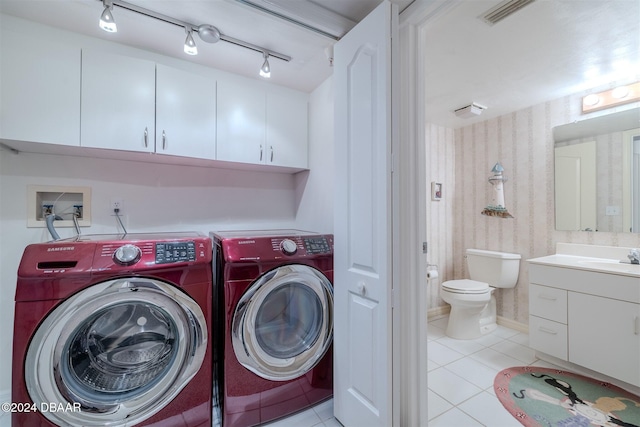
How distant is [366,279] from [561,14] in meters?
1.75

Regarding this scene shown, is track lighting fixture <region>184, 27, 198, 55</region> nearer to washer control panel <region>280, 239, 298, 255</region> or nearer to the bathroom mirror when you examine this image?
washer control panel <region>280, 239, 298, 255</region>

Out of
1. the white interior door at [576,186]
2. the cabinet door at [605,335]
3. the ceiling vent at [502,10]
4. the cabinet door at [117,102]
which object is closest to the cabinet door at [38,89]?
the cabinet door at [117,102]

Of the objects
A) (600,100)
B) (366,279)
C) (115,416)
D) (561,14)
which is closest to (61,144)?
(115,416)

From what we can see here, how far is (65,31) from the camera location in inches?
58.3

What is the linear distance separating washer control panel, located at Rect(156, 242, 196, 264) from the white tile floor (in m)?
1.04

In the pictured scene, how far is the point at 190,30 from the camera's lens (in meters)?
1.42

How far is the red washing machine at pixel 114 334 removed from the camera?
1.03m

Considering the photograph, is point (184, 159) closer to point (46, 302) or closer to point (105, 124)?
point (105, 124)

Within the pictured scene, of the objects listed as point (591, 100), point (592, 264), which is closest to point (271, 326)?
point (592, 264)

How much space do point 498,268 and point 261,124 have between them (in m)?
2.59

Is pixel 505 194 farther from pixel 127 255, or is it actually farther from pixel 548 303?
pixel 127 255

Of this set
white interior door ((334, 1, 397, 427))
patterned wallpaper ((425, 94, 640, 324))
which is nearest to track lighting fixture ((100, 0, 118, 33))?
white interior door ((334, 1, 397, 427))

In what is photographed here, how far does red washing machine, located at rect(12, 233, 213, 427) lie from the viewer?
1028mm

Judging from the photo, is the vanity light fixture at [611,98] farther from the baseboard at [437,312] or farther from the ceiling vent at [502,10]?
the baseboard at [437,312]
